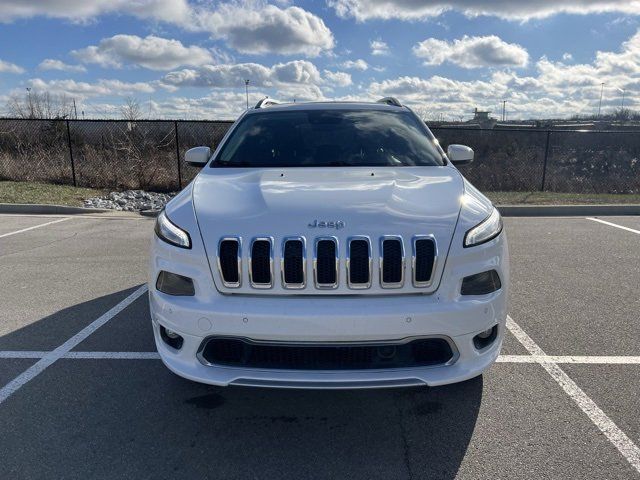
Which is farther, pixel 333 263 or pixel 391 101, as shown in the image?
pixel 391 101

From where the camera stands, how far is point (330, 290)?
2453mm

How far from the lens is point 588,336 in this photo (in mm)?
3879

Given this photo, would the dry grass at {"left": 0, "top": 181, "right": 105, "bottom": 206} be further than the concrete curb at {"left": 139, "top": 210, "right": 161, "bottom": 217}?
Yes

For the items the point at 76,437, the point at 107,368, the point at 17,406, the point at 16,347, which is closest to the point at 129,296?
the point at 16,347

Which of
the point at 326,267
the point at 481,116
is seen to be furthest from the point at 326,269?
the point at 481,116

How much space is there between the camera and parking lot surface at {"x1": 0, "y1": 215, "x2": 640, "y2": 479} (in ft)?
7.91

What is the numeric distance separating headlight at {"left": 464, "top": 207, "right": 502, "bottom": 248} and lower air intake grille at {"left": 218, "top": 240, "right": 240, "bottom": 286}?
3.88ft

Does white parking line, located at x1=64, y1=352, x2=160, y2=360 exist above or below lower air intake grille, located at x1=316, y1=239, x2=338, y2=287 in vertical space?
below

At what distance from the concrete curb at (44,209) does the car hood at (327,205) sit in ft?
24.4

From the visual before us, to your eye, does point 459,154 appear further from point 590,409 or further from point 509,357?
point 590,409

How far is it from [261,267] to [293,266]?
162 millimetres

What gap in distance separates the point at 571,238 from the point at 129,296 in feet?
20.6

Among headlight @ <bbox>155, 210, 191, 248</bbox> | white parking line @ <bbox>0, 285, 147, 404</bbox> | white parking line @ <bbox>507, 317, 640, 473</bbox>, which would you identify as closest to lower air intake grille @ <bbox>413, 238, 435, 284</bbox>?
headlight @ <bbox>155, 210, 191, 248</bbox>

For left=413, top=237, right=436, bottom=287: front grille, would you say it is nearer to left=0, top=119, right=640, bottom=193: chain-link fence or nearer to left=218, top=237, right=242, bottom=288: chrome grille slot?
left=218, top=237, right=242, bottom=288: chrome grille slot
